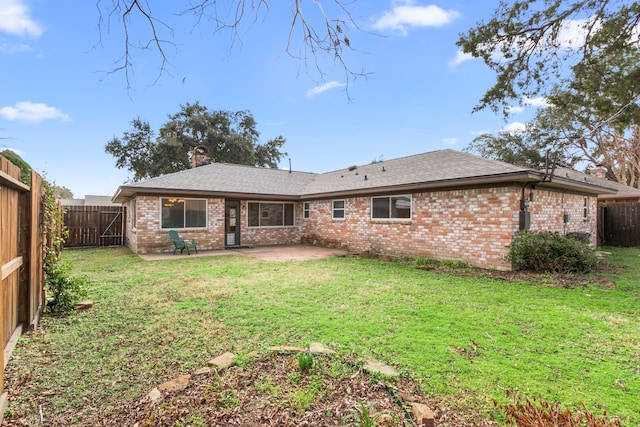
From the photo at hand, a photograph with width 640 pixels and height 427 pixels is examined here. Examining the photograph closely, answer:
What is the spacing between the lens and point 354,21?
2604mm

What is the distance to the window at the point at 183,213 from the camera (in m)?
11.9

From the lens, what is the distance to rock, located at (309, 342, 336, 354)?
3.09m

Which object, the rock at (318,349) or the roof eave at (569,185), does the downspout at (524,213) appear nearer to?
the roof eave at (569,185)

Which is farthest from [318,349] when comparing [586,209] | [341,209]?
[586,209]

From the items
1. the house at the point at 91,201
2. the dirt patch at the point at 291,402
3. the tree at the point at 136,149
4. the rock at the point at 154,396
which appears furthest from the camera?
the house at the point at 91,201

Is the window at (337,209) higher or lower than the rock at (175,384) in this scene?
higher

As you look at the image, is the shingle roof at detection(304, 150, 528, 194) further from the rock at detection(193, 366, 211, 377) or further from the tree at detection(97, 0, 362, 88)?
the rock at detection(193, 366, 211, 377)

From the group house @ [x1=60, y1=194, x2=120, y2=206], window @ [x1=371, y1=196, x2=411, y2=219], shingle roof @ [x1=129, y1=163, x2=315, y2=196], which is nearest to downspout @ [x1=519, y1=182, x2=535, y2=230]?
window @ [x1=371, y1=196, x2=411, y2=219]

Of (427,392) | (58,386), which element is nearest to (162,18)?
(58,386)

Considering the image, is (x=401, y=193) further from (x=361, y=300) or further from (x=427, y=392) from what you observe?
(x=427, y=392)

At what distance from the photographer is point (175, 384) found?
8.23 feet

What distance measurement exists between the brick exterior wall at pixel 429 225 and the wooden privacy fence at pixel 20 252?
7922 millimetres

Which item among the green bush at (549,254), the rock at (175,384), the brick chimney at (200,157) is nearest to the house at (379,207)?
the green bush at (549,254)

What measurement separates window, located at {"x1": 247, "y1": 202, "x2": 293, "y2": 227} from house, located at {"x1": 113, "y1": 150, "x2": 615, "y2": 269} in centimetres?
5
